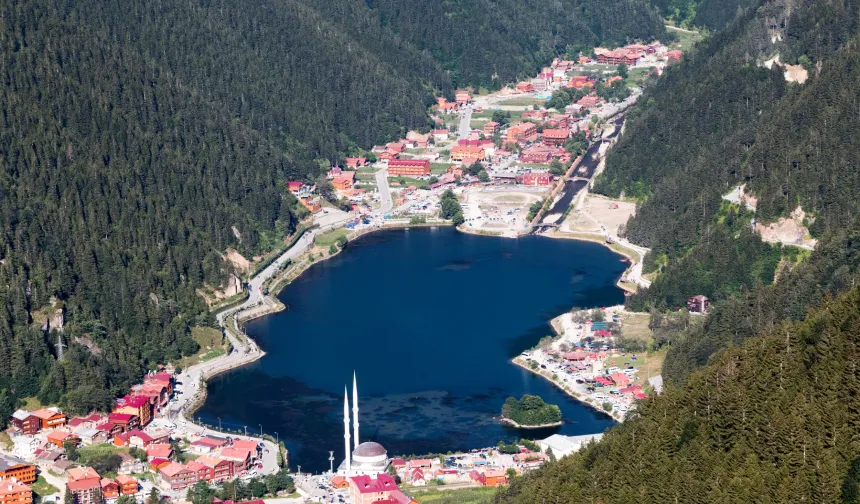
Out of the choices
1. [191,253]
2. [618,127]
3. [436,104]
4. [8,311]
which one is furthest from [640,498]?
[436,104]

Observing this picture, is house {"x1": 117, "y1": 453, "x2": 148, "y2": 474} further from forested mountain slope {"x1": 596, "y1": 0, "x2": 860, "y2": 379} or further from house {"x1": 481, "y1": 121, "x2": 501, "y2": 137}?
house {"x1": 481, "y1": 121, "x2": 501, "y2": 137}

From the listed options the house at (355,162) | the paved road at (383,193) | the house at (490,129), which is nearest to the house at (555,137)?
the house at (490,129)

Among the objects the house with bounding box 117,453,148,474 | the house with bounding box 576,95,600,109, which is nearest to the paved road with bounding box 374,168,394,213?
the house with bounding box 576,95,600,109

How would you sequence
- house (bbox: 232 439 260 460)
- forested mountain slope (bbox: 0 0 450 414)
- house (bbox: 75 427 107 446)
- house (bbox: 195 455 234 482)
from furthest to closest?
forested mountain slope (bbox: 0 0 450 414)
house (bbox: 75 427 107 446)
house (bbox: 232 439 260 460)
house (bbox: 195 455 234 482)

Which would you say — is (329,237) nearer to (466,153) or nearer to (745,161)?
(466,153)

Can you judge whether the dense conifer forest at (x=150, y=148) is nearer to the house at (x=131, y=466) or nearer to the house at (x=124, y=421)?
the house at (x=124, y=421)

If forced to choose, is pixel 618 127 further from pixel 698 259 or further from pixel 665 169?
pixel 698 259
